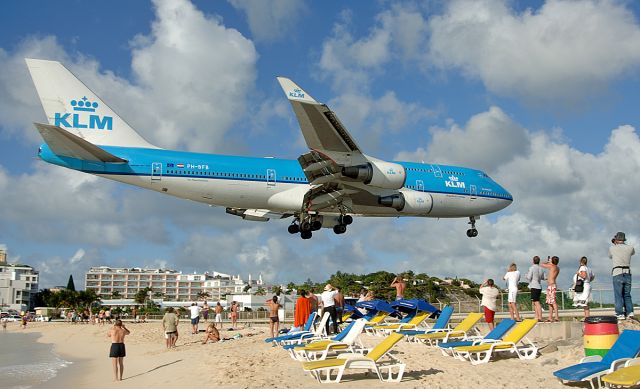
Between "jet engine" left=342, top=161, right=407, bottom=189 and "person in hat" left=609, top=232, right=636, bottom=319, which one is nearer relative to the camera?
"person in hat" left=609, top=232, right=636, bottom=319

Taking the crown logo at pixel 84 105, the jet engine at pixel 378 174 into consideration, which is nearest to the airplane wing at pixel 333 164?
the jet engine at pixel 378 174

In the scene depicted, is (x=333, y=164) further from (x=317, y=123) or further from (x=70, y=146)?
(x=70, y=146)

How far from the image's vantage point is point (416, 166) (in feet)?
99.5

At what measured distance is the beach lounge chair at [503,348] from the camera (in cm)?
1209

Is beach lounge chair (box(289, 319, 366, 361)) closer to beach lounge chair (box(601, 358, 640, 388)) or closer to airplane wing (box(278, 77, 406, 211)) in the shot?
beach lounge chair (box(601, 358, 640, 388))

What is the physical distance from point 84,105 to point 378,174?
41.4 feet

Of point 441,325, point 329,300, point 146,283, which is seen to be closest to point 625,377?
point 441,325

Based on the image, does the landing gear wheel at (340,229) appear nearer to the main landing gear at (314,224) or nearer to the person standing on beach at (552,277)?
the main landing gear at (314,224)

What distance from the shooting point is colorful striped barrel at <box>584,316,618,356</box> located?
10125 mm

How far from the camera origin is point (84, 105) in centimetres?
2642

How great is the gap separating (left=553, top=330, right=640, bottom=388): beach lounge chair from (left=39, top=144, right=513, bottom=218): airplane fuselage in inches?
744

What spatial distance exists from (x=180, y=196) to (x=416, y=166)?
37.1 feet

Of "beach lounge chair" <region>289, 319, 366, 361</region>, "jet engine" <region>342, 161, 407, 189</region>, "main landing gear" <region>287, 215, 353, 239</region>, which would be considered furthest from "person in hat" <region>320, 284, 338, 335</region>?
"main landing gear" <region>287, 215, 353, 239</region>

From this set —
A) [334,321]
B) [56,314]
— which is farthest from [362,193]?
[56,314]
